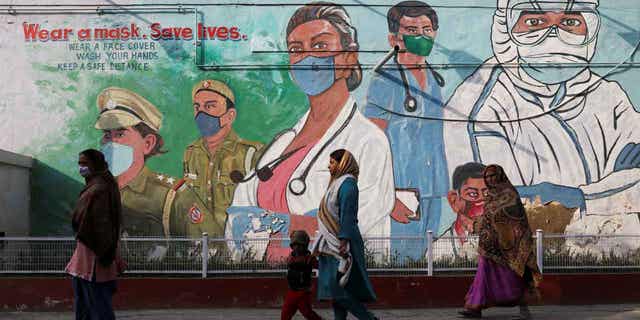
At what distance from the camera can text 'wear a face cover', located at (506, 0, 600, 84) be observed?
15.6 m

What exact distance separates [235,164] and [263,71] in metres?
1.63

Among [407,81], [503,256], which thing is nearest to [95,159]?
[503,256]

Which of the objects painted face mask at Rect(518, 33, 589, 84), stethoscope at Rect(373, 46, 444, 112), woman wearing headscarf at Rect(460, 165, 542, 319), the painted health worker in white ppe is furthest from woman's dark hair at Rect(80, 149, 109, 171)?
painted face mask at Rect(518, 33, 589, 84)

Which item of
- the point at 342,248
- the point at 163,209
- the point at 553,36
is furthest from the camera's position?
the point at 553,36

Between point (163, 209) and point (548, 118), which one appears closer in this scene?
point (163, 209)

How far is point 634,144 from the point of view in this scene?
50.9 feet

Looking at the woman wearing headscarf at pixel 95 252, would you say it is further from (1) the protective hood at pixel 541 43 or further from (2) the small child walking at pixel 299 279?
(1) the protective hood at pixel 541 43

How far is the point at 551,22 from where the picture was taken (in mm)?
15641

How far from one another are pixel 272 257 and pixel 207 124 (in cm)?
356

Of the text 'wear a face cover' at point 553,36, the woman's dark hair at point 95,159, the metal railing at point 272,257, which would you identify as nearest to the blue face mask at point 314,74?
the text 'wear a face cover' at point 553,36

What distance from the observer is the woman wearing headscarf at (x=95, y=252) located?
7668 millimetres

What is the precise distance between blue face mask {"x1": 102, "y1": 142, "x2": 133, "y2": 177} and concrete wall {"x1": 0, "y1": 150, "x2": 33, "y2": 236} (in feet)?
4.17

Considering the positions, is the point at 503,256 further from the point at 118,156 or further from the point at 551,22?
the point at 118,156

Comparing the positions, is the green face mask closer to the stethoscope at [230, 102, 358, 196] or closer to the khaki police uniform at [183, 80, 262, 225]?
the stethoscope at [230, 102, 358, 196]
